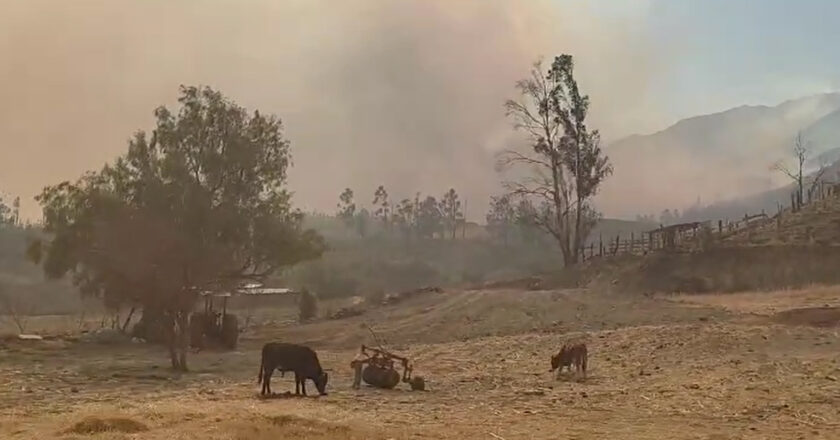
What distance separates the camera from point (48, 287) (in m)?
102

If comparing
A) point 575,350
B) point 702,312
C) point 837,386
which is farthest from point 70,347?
point 837,386

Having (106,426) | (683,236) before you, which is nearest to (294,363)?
(106,426)

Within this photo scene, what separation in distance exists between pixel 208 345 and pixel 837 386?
2867 cm

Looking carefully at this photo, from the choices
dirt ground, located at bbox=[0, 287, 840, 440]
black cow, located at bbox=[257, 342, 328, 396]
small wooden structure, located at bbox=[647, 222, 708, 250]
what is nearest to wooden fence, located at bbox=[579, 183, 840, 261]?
small wooden structure, located at bbox=[647, 222, 708, 250]

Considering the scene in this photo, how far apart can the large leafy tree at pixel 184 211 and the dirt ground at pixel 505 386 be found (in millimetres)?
3953

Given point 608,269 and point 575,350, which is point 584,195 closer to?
point 608,269

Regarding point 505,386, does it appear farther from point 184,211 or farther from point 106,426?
point 184,211

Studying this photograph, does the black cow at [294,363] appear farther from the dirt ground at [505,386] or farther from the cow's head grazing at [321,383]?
the dirt ground at [505,386]

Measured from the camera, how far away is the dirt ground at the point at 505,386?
15.7m

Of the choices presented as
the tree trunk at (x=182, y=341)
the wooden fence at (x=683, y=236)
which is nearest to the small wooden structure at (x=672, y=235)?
the wooden fence at (x=683, y=236)

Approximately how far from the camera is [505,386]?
898 inches

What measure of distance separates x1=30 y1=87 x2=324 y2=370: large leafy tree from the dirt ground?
395 centimetres

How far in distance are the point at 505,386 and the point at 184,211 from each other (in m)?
20.9

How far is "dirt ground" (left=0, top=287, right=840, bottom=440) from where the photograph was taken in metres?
15.7
